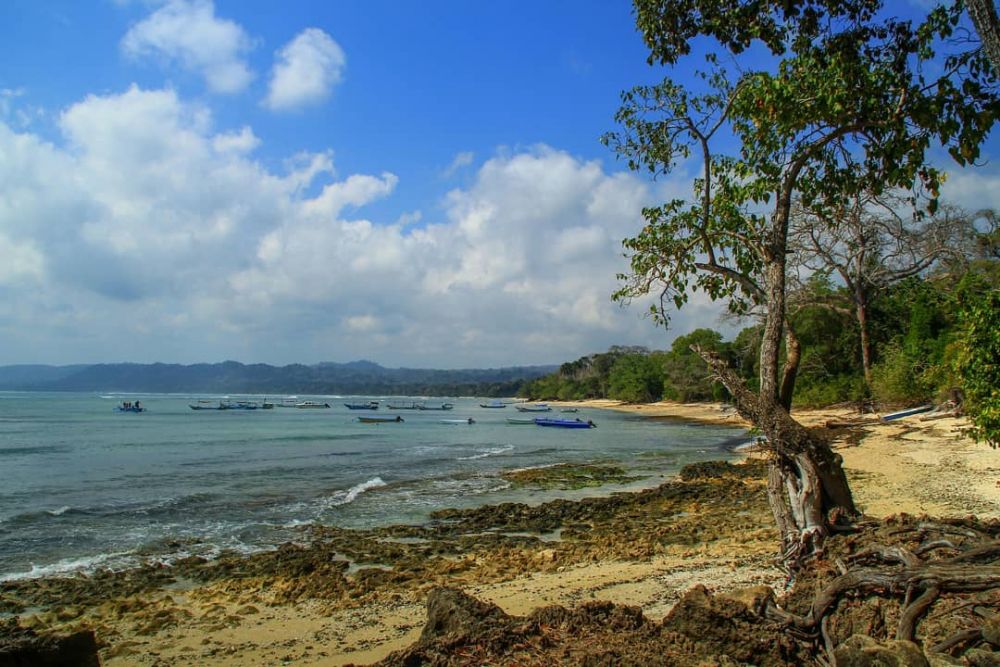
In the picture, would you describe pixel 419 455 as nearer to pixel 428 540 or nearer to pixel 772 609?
pixel 428 540

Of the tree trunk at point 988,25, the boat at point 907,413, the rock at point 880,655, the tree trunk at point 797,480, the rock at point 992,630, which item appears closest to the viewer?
the rock at point 880,655

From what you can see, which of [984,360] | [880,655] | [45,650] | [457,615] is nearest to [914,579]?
[880,655]

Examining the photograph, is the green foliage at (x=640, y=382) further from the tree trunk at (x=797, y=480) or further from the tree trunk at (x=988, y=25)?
the tree trunk at (x=988, y=25)

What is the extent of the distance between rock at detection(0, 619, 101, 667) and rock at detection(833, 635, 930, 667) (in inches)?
216

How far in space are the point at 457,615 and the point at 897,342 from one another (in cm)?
3576

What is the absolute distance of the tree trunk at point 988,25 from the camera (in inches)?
158

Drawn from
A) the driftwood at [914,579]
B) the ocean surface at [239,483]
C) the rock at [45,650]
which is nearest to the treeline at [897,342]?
the driftwood at [914,579]

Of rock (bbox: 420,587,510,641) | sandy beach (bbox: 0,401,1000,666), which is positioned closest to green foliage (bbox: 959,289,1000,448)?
sandy beach (bbox: 0,401,1000,666)

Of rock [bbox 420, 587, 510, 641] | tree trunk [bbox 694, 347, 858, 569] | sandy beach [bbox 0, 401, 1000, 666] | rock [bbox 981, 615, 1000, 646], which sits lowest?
sandy beach [bbox 0, 401, 1000, 666]

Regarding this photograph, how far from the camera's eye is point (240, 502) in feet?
60.4

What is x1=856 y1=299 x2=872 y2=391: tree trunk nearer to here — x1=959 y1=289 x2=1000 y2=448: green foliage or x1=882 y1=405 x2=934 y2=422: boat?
x1=882 y1=405 x2=934 y2=422: boat

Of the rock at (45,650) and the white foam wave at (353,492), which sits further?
the white foam wave at (353,492)

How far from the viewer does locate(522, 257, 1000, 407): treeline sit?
356 inches

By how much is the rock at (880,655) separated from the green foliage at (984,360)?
652cm
